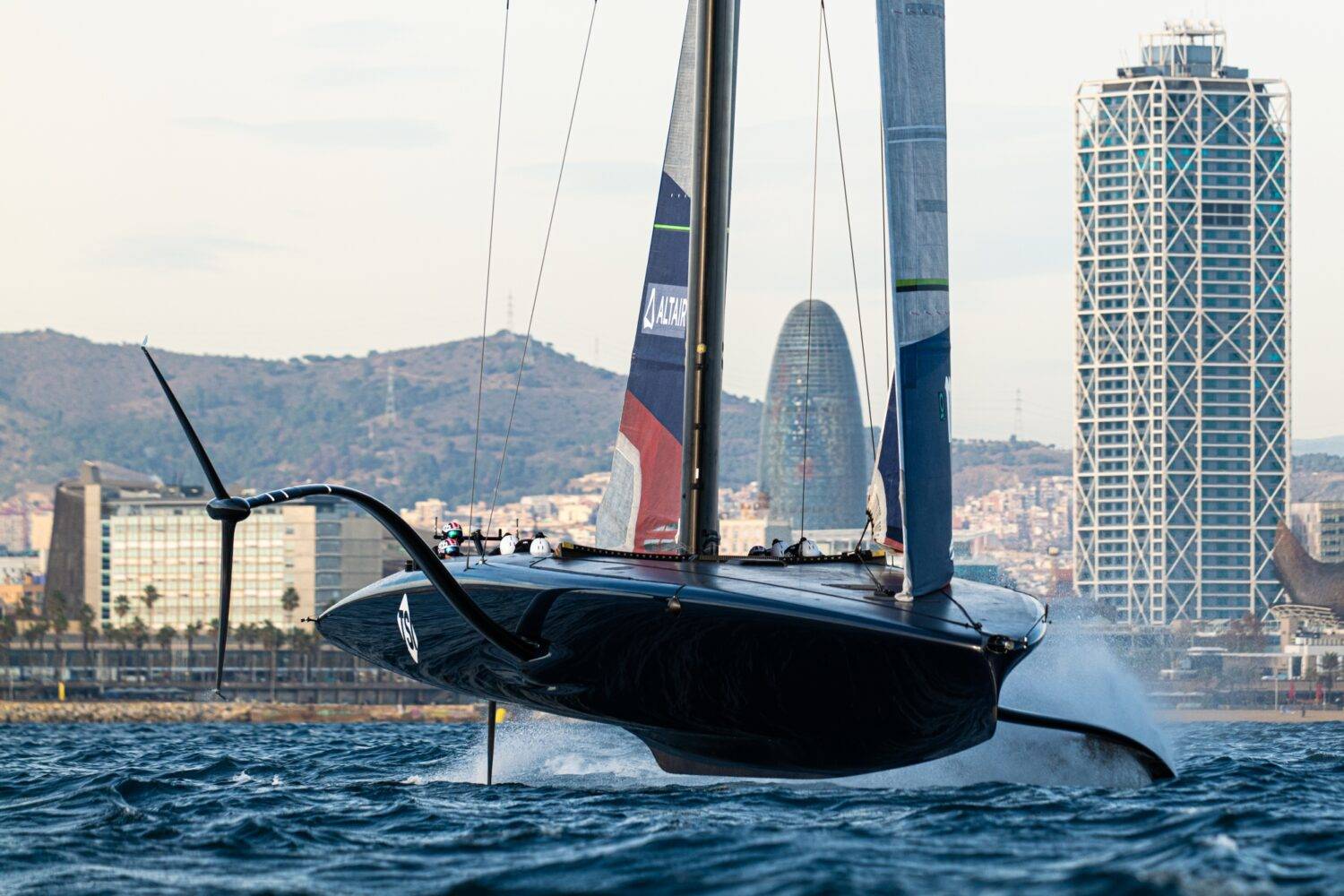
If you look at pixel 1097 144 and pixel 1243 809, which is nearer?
pixel 1243 809

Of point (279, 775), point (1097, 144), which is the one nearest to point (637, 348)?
point (279, 775)

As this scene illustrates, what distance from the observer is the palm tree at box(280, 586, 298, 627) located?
116875mm

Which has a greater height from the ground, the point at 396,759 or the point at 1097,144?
the point at 1097,144

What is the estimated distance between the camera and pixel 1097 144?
139250mm

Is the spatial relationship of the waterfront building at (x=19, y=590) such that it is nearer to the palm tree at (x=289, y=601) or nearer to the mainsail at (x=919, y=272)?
the palm tree at (x=289, y=601)

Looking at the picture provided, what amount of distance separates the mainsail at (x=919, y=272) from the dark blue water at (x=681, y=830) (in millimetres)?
1774

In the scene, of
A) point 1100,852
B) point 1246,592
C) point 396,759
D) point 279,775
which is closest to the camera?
point 1100,852

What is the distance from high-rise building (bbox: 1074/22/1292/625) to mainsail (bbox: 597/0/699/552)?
112 meters

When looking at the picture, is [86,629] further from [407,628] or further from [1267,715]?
[407,628]

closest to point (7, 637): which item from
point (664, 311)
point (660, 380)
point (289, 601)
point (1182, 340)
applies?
point (289, 601)

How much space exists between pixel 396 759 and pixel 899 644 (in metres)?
10.3

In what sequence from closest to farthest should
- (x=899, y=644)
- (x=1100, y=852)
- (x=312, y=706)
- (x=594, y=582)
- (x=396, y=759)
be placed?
1. (x=1100, y=852)
2. (x=899, y=644)
3. (x=594, y=582)
4. (x=396, y=759)
5. (x=312, y=706)

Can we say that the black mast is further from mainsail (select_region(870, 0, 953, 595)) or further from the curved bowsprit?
the curved bowsprit

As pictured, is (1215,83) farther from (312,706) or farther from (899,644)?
(899,644)
